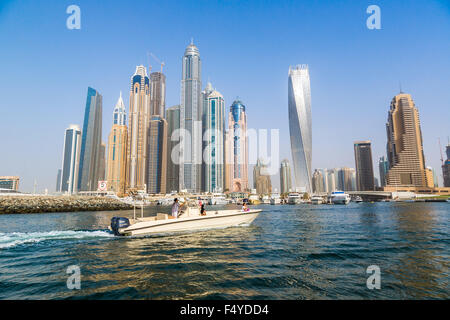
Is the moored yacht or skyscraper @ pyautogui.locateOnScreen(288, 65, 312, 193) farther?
skyscraper @ pyautogui.locateOnScreen(288, 65, 312, 193)

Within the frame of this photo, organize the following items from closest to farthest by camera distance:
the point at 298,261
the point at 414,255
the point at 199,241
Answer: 1. the point at 298,261
2. the point at 414,255
3. the point at 199,241

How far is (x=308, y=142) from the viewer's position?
15800 cm

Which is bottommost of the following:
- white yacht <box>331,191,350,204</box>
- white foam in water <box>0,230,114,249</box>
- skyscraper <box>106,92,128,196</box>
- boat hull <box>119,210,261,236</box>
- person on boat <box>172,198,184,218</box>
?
white yacht <box>331,191,350,204</box>

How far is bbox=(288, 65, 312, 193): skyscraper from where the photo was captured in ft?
518

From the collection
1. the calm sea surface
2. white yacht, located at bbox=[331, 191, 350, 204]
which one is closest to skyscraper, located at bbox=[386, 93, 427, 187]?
white yacht, located at bbox=[331, 191, 350, 204]

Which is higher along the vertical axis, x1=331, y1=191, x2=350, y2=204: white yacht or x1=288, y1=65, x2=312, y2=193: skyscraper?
x1=288, y1=65, x2=312, y2=193: skyscraper

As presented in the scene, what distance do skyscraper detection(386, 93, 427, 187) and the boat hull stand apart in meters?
185

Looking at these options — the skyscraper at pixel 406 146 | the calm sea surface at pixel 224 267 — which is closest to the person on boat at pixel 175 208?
the calm sea surface at pixel 224 267

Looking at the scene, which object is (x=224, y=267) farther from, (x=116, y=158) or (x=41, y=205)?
(x=116, y=158)

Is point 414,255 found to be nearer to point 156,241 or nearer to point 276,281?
point 276,281

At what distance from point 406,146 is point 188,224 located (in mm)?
202547

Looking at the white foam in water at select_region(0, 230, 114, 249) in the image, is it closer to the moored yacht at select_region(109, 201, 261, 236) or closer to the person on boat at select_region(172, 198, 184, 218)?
the moored yacht at select_region(109, 201, 261, 236)
